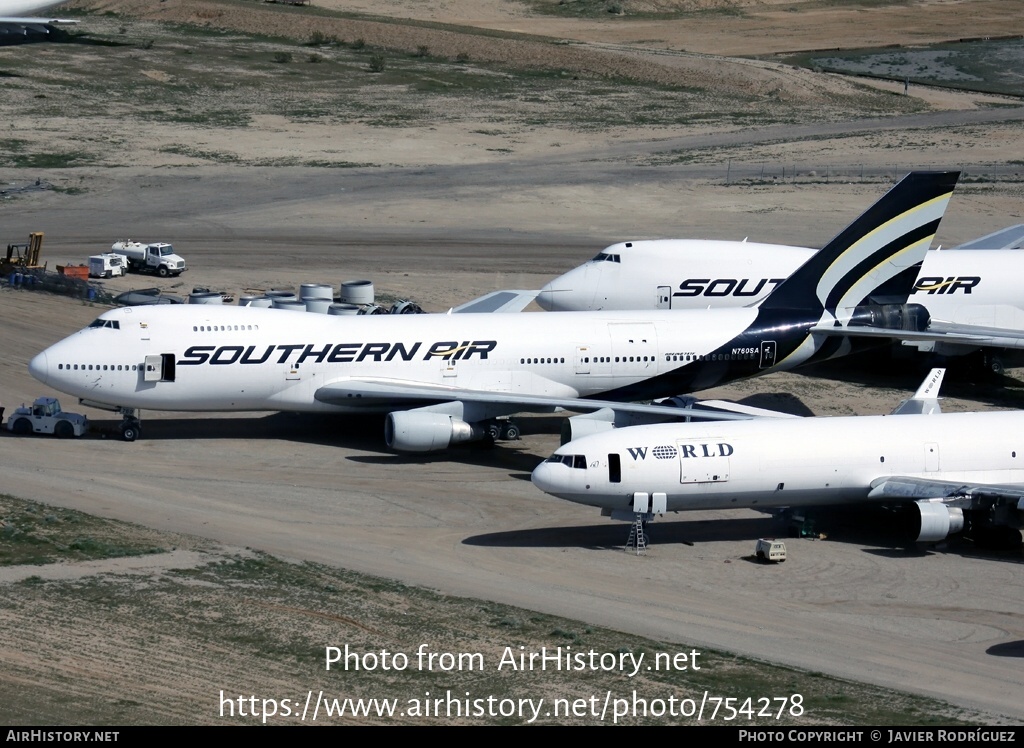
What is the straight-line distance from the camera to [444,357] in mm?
58406

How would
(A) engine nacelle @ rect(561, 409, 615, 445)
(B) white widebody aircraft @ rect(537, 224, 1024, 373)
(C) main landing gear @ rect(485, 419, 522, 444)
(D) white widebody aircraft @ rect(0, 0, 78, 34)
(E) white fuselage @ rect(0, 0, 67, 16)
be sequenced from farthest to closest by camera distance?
(E) white fuselage @ rect(0, 0, 67, 16)
(D) white widebody aircraft @ rect(0, 0, 78, 34)
(B) white widebody aircraft @ rect(537, 224, 1024, 373)
(C) main landing gear @ rect(485, 419, 522, 444)
(A) engine nacelle @ rect(561, 409, 615, 445)

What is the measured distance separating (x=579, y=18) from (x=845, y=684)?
15434 centimetres

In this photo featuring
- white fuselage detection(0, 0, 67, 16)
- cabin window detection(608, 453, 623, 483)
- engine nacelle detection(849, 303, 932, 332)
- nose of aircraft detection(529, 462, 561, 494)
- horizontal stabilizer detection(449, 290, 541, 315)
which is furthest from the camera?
white fuselage detection(0, 0, 67, 16)

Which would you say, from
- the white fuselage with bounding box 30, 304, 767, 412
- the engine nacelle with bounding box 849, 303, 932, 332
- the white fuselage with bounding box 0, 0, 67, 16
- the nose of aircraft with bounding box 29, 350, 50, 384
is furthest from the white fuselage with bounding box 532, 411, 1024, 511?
the white fuselage with bounding box 0, 0, 67, 16

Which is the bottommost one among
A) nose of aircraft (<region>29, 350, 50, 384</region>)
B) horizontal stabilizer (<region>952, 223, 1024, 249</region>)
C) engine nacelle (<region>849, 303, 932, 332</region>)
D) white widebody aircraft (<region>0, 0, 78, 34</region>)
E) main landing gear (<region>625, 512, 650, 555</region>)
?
main landing gear (<region>625, 512, 650, 555</region>)

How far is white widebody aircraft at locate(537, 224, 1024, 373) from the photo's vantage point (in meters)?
68.9

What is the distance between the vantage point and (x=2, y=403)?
6097 centimetres

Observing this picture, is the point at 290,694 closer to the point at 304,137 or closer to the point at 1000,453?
the point at 1000,453

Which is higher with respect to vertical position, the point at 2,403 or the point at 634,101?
the point at 634,101

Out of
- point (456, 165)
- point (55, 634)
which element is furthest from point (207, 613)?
point (456, 165)

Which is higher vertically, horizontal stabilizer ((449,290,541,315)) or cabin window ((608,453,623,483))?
horizontal stabilizer ((449,290,541,315))

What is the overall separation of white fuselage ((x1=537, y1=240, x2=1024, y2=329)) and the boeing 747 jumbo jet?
807cm

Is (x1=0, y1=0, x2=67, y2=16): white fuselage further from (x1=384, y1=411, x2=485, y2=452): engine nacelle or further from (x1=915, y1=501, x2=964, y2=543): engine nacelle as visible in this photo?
(x1=915, y1=501, x2=964, y2=543): engine nacelle

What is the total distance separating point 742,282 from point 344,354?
2112cm
